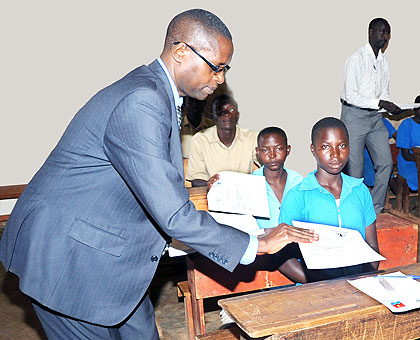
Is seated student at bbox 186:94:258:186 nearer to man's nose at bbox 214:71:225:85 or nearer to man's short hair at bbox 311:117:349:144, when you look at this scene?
man's short hair at bbox 311:117:349:144

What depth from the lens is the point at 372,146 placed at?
4.66 meters

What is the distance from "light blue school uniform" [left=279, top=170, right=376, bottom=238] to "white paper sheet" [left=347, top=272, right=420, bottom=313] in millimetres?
544

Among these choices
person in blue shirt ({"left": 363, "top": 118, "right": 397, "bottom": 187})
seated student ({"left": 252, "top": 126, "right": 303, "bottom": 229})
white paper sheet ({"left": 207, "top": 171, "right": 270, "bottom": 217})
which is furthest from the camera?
person in blue shirt ({"left": 363, "top": 118, "right": 397, "bottom": 187})

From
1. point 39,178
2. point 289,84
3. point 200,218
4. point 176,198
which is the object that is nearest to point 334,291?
point 200,218

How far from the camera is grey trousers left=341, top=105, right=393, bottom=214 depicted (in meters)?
4.59

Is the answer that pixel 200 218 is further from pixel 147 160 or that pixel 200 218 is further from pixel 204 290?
pixel 204 290

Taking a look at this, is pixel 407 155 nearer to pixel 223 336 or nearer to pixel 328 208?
pixel 328 208

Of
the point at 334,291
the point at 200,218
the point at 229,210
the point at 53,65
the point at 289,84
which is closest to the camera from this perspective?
the point at 200,218

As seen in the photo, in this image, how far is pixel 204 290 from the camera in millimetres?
2287

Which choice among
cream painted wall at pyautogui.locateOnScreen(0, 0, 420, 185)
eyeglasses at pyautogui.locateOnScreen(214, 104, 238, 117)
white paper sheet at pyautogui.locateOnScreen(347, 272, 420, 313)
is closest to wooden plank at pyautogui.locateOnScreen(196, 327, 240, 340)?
white paper sheet at pyautogui.locateOnScreen(347, 272, 420, 313)

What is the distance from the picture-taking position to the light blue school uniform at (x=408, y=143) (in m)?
4.62

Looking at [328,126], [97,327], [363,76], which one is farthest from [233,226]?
[363,76]

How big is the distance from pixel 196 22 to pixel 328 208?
1.10m

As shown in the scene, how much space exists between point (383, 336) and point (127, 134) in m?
0.95
